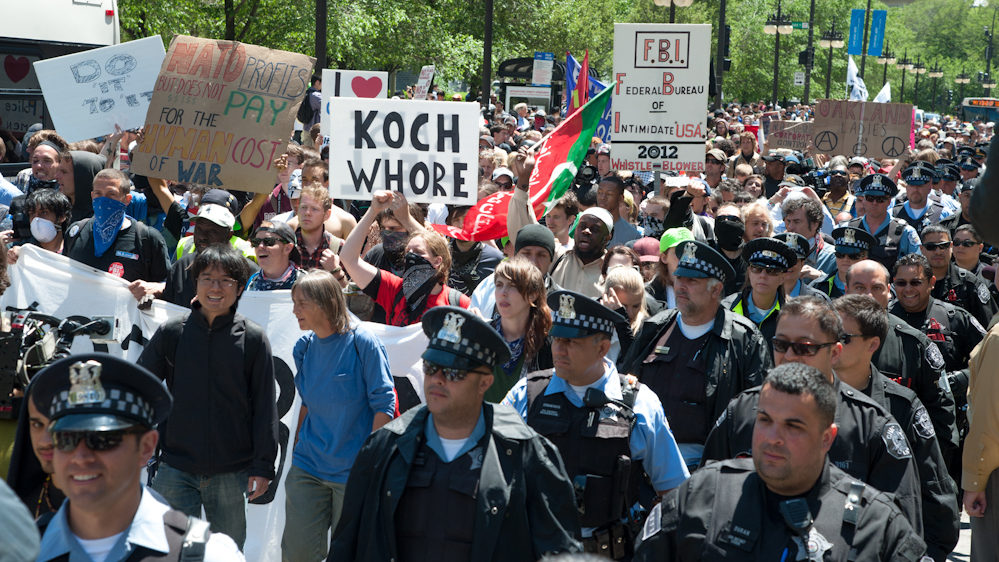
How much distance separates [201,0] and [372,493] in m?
24.6

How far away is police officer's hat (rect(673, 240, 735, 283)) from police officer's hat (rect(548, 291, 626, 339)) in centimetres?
90

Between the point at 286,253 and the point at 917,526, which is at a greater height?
the point at 286,253

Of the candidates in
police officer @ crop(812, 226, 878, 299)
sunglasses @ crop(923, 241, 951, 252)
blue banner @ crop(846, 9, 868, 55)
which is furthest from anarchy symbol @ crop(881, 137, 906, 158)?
blue banner @ crop(846, 9, 868, 55)

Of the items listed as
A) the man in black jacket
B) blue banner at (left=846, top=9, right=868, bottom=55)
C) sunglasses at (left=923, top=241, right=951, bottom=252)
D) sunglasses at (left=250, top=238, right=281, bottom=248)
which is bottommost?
the man in black jacket

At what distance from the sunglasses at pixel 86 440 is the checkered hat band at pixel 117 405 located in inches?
2.4

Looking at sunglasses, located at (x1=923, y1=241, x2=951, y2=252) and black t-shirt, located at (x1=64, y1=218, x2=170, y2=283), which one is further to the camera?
sunglasses, located at (x1=923, y1=241, x2=951, y2=252)

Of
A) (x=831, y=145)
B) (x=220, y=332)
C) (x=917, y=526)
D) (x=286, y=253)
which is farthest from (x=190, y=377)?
(x=831, y=145)

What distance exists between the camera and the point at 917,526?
4172 mm

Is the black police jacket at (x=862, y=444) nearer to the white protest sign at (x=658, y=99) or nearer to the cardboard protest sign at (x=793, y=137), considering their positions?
the white protest sign at (x=658, y=99)

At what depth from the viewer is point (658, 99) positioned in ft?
35.5

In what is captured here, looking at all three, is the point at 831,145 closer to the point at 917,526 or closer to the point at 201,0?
the point at 917,526

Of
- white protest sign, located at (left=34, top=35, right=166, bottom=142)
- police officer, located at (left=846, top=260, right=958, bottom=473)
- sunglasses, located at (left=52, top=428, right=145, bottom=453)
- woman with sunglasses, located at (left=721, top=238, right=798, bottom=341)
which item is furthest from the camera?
white protest sign, located at (left=34, top=35, right=166, bottom=142)

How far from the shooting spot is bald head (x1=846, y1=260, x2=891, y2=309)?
6.47 meters

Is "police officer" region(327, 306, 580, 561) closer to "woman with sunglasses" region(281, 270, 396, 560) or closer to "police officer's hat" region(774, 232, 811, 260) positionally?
"woman with sunglasses" region(281, 270, 396, 560)
